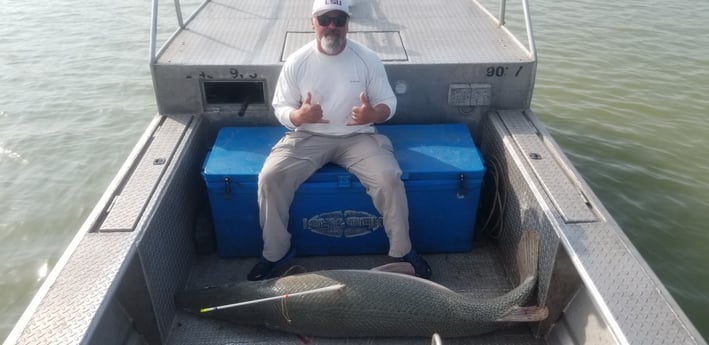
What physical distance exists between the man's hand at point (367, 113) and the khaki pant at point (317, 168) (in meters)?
0.17

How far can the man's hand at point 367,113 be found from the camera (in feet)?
10.5

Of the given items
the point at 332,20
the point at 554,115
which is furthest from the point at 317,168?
the point at 554,115

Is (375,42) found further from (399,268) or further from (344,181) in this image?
(399,268)

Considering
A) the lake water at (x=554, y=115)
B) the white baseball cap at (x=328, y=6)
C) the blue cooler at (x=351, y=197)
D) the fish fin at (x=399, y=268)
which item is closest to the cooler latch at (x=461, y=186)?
the blue cooler at (x=351, y=197)

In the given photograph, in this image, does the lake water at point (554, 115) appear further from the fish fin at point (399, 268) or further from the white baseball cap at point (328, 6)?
the white baseball cap at point (328, 6)

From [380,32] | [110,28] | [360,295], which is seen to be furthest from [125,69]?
[360,295]

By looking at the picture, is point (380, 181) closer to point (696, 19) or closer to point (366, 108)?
point (366, 108)

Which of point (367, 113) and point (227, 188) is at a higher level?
point (367, 113)

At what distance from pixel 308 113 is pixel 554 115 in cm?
480

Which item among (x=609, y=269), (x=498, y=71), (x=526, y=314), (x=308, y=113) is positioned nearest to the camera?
(x=609, y=269)

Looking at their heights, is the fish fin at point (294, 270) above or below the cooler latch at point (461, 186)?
below

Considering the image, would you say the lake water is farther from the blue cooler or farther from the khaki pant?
the khaki pant

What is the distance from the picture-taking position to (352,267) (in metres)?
3.62

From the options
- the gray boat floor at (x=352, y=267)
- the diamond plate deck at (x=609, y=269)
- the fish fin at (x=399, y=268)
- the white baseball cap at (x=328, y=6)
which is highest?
the white baseball cap at (x=328, y=6)
